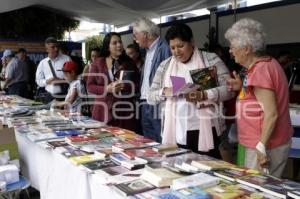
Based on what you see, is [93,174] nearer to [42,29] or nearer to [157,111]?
[157,111]

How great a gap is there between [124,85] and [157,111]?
0.32m

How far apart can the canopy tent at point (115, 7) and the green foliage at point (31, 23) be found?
2.68 ft


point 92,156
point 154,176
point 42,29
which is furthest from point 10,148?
point 42,29

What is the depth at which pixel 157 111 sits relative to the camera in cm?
269

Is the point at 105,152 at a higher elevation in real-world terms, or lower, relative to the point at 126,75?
lower

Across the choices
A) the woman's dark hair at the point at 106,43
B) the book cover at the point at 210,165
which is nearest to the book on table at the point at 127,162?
the book cover at the point at 210,165

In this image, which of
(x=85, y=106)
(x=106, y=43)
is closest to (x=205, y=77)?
(x=106, y=43)

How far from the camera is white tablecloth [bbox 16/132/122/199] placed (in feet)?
5.01

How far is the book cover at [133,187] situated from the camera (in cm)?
129

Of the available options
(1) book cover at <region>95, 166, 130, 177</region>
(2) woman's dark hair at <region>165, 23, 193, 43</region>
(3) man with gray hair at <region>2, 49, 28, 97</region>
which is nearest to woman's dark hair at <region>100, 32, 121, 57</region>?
(2) woman's dark hair at <region>165, 23, 193, 43</region>

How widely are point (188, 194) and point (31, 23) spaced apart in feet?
27.0

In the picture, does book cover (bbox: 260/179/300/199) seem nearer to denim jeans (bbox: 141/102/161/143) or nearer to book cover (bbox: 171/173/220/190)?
book cover (bbox: 171/173/220/190)

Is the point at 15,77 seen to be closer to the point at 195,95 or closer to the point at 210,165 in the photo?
the point at 195,95

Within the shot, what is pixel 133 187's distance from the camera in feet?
4.38
